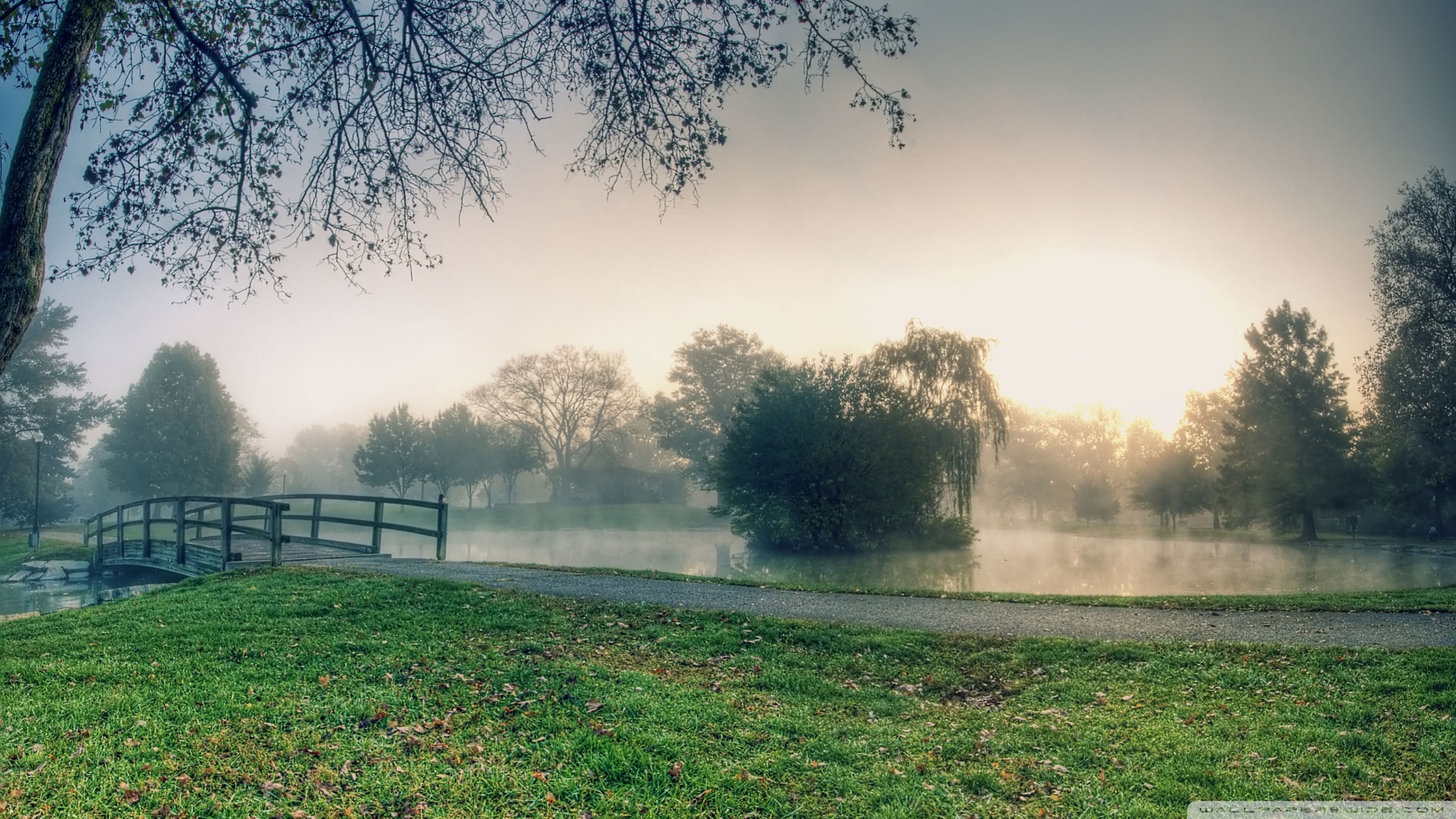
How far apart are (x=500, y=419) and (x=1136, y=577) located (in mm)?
51987

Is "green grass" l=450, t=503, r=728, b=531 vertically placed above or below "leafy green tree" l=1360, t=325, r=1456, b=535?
below

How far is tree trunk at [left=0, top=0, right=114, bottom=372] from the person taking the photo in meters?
4.72

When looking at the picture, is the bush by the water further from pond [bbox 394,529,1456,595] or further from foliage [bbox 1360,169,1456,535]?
foliage [bbox 1360,169,1456,535]

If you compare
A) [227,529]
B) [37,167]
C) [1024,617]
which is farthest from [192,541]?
[1024,617]

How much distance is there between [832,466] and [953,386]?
7033 mm

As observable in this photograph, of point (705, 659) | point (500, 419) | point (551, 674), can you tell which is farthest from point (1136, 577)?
point (500, 419)

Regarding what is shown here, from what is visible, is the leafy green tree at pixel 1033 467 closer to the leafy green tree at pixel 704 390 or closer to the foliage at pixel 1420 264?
the leafy green tree at pixel 704 390

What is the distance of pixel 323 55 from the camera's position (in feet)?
23.5

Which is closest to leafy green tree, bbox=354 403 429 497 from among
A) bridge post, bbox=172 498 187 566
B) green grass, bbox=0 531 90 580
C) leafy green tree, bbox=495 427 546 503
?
leafy green tree, bbox=495 427 546 503

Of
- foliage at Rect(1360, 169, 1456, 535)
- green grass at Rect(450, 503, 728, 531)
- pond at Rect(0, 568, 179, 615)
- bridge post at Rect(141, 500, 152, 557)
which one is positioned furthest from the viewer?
green grass at Rect(450, 503, 728, 531)

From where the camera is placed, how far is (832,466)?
28.3 m

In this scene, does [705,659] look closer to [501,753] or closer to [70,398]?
[501,753]

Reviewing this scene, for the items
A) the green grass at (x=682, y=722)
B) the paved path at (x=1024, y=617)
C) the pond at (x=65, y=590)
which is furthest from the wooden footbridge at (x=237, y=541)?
the green grass at (x=682, y=722)

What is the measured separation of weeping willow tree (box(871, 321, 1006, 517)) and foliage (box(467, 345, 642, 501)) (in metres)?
36.0
